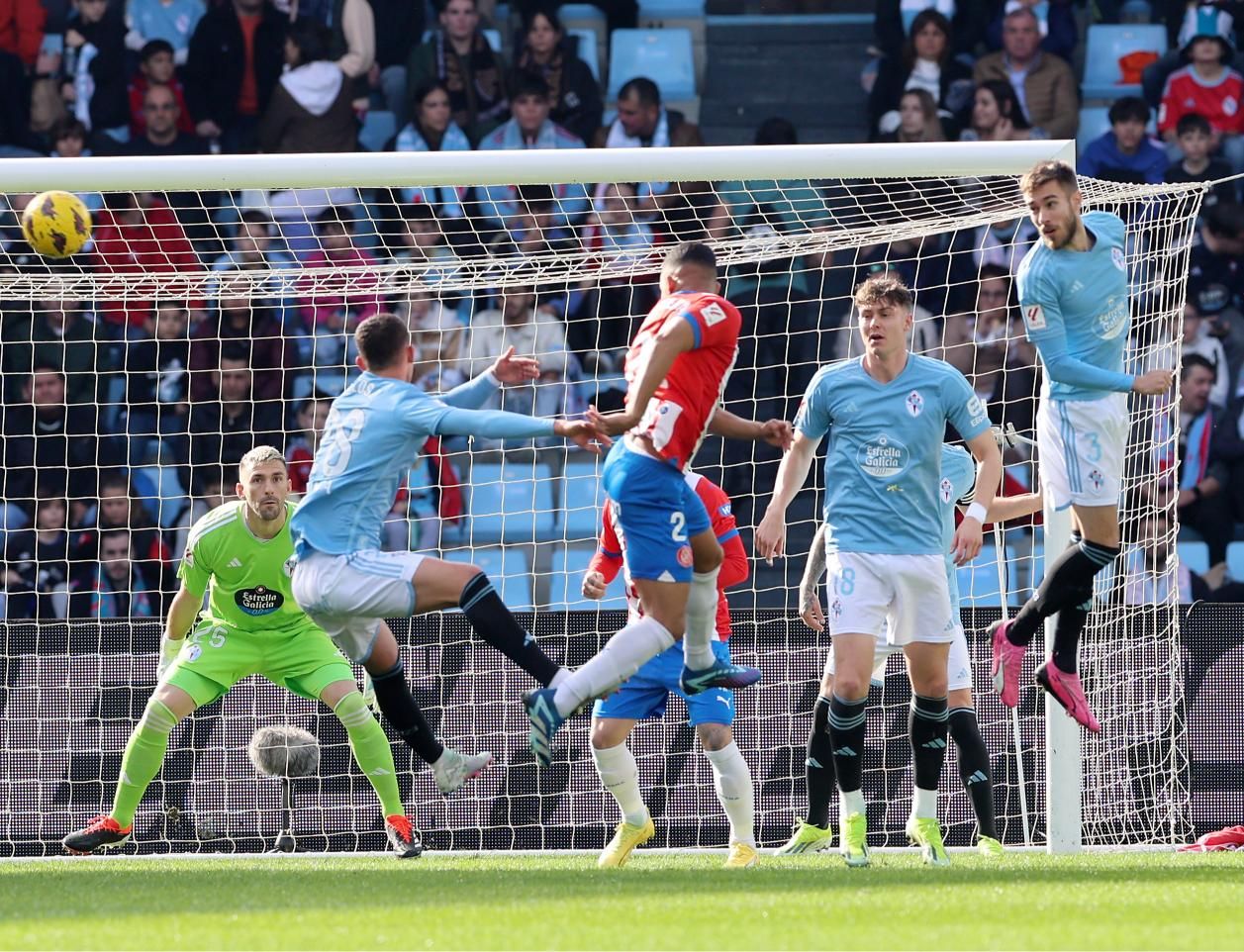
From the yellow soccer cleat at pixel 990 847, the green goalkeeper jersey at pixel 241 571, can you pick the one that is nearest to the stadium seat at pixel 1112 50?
the yellow soccer cleat at pixel 990 847

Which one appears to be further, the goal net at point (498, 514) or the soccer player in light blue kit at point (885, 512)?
the goal net at point (498, 514)

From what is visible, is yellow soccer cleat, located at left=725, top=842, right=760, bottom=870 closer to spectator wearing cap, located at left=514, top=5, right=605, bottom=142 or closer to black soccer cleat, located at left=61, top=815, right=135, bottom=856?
black soccer cleat, located at left=61, top=815, right=135, bottom=856

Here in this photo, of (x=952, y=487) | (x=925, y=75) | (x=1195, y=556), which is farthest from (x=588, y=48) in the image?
(x=952, y=487)

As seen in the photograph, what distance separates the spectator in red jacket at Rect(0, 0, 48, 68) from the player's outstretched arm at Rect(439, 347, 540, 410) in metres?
9.25

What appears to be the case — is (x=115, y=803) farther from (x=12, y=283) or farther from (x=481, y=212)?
(x=481, y=212)

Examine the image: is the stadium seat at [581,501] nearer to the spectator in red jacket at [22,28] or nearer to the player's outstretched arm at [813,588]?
the player's outstretched arm at [813,588]

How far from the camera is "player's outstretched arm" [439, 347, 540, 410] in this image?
6.90 meters

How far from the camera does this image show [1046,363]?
7.16 meters

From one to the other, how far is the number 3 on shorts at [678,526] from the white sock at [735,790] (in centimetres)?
124

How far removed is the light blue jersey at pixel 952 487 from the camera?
7.65 m

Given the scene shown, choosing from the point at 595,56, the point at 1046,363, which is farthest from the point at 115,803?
the point at 595,56

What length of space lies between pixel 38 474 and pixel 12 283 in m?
1.71

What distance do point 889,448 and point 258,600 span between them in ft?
9.99

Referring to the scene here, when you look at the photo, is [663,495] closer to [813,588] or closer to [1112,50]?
[813,588]
